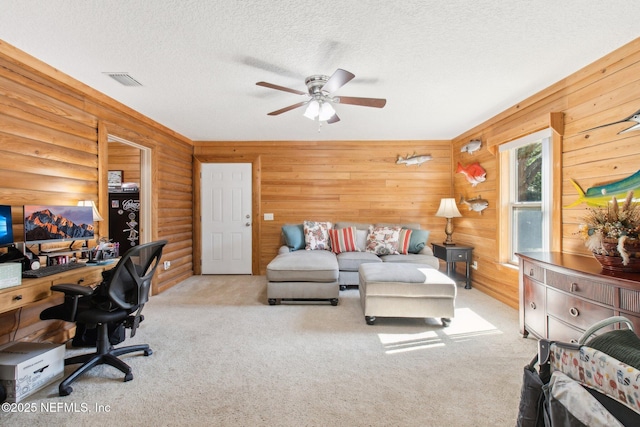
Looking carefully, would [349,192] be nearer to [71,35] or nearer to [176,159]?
[176,159]

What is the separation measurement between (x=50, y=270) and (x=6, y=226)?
398mm

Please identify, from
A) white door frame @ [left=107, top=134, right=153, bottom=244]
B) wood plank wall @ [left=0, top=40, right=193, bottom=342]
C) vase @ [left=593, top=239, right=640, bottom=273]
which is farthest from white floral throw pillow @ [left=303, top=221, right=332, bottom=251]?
vase @ [left=593, top=239, right=640, bottom=273]

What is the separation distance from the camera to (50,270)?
208 centimetres

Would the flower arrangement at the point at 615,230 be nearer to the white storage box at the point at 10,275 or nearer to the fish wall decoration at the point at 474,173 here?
the fish wall decoration at the point at 474,173

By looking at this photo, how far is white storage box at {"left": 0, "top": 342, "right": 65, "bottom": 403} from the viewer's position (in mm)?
1732

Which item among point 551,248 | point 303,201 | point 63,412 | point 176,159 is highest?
point 176,159

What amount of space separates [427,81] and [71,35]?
2.78 meters

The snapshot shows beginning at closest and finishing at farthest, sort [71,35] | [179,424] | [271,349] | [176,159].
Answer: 1. [179,424]
2. [71,35]
3. [271,349]
4. [176,159]

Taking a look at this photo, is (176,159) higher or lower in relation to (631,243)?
higher

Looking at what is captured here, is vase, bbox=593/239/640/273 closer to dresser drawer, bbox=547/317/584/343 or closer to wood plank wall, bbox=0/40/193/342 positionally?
dresser drawer, bbox=547/317/584/343

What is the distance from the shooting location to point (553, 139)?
2775 mm

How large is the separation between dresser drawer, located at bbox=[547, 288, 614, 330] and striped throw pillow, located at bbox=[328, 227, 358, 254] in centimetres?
264

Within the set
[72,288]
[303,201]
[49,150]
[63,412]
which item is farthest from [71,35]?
[303,201]

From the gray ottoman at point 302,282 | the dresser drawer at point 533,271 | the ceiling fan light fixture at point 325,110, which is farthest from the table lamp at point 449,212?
the ceiling fan light fixture at point 325,110
